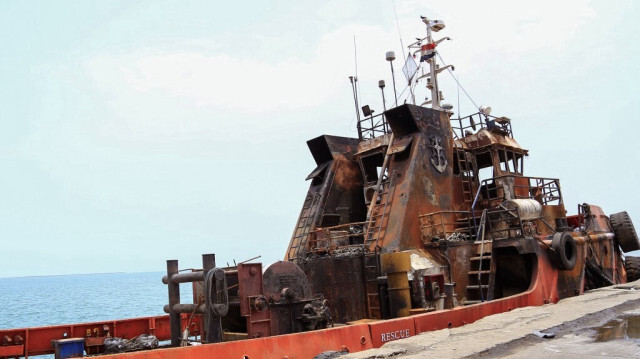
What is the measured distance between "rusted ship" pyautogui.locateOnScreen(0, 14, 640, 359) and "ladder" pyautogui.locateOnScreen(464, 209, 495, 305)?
3 centimetres

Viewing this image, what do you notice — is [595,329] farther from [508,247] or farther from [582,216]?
[582,216]

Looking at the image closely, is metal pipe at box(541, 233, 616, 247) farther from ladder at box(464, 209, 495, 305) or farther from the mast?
the mast

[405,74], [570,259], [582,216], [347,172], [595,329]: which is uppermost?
[405,74]

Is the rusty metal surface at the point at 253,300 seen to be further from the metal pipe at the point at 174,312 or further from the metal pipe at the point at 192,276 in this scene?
the metal pipe at the point at 174,312

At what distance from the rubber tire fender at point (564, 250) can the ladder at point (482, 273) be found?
1318 mm

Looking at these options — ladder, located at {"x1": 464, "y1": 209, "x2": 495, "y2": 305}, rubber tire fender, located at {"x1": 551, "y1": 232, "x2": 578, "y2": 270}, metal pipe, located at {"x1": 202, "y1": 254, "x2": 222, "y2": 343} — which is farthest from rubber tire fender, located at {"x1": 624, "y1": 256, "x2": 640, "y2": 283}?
metal pipe, located at {"x1": 202, "y1": 254, "x2": 222, "y2": 343}

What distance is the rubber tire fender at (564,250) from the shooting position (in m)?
11.7

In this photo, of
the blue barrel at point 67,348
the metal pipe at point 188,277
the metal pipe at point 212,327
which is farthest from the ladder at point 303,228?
the blue barrel at point 67,348

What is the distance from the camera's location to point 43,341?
33.8 feet

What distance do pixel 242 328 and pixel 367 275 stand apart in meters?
2.81

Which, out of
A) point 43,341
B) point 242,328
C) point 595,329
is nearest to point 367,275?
point 242,328

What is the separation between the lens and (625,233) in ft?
A: 53.8

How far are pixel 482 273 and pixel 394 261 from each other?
84.0 inches

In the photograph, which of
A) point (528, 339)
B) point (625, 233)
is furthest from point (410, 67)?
point (528, 339)
